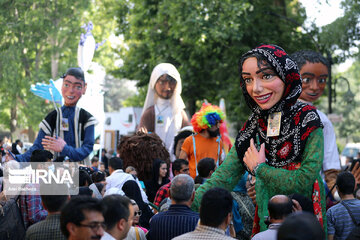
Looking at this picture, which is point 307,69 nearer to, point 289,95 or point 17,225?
point 289,95

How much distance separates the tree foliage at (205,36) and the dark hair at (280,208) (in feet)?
45.0

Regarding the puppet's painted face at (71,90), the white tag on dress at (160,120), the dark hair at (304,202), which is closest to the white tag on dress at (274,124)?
the dark hair at (304,202)

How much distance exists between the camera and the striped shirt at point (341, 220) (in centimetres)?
598

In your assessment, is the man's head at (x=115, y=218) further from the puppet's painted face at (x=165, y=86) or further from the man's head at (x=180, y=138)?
the puppet's painted face at (x=165, y=86)

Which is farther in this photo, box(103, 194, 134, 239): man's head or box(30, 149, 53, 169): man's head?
box(30, 149, 53, 169): man's head

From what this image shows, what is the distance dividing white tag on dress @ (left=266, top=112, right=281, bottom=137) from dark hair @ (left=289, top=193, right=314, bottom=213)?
1.54ft

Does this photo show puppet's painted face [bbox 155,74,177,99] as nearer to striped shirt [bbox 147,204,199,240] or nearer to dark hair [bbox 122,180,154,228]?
dark hair [bbox 122,180,154,228]

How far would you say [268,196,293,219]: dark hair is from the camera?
4.29 metres

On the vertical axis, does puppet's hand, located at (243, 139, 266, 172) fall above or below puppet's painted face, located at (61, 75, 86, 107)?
below

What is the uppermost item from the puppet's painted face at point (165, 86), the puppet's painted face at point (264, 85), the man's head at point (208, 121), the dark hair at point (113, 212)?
the puppet's painted face at point (165, 86)

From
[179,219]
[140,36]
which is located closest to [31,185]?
[179,219]

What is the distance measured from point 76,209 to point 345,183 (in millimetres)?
3379

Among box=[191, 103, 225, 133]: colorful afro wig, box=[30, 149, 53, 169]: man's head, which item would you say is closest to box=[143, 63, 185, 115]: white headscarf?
box=[191, 103, 225, 133]: colorful afro wig

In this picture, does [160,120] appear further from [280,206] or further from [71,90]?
[280,206]
